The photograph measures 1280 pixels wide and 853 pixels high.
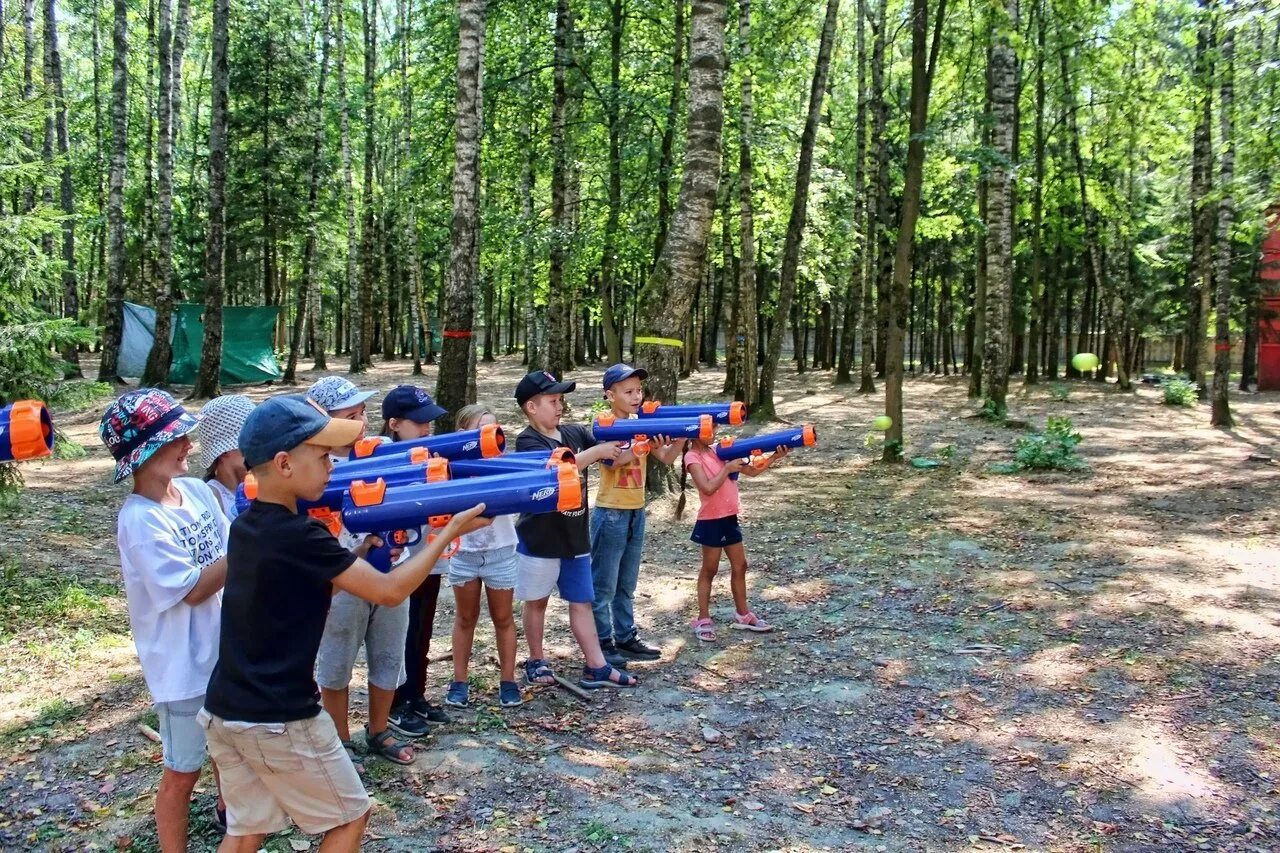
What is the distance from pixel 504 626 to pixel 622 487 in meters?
1.18

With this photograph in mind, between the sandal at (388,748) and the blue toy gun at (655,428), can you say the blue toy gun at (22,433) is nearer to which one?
the sandal at (388,748)

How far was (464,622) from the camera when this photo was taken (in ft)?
16.8

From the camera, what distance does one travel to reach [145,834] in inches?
152

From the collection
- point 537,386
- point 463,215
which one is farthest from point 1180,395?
point 537,386

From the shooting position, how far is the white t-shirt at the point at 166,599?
3189 mm

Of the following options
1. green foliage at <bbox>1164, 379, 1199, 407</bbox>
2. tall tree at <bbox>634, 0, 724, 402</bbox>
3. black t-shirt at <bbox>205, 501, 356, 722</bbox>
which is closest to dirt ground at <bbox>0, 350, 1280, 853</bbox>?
black t-shirt at <bbox>205, 501, 356, 722</bbox>

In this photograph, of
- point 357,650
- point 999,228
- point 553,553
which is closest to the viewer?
point 357,650

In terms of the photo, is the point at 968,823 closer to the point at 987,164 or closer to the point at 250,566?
the point at 250,566

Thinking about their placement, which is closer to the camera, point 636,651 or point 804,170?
point 636,651

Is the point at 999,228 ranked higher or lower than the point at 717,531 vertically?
higher

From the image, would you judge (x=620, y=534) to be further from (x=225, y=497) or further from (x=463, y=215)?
(x=463, y=215)

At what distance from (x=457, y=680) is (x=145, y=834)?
5.50 feet

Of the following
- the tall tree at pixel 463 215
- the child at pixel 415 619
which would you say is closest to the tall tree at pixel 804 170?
the tall tree at pixel 463 215

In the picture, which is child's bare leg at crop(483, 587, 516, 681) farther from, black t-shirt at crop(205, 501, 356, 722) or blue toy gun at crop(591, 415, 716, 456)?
black t-shirt at crop(205, 501, 356, 722)
